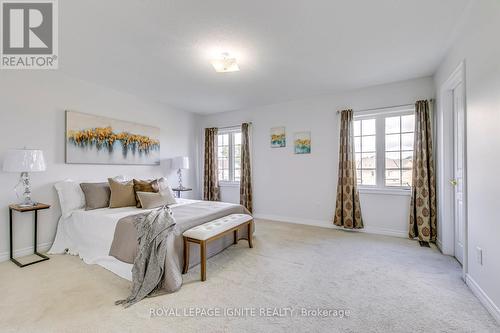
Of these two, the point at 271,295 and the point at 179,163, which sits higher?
the point at 179,163

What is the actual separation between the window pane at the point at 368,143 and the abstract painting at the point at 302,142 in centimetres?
98

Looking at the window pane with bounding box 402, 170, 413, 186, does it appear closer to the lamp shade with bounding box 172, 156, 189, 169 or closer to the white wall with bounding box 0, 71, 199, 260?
the lamp shade with bounding box 172, 156, 189, 169

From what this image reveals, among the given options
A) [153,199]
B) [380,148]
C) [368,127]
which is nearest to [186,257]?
[153,199]

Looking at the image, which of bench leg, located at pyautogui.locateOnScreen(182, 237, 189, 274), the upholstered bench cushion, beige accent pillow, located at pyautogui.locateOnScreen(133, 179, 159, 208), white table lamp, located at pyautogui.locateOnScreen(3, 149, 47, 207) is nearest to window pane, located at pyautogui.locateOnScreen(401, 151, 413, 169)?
the upholstered bench cushion

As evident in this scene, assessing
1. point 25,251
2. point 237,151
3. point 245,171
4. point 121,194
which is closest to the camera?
point 25,251

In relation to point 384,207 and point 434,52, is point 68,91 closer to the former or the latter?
point 434,52

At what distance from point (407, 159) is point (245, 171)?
309 centimetres

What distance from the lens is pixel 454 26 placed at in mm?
2277

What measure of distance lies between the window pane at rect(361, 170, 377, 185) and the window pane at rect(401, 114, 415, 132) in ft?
2.83

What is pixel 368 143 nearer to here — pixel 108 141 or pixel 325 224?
pixel 325 224

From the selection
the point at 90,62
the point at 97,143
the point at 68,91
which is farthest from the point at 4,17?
the point at 97,143

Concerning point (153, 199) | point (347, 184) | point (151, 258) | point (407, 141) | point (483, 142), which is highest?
point (407, 141)

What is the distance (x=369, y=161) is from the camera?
13.3 feet

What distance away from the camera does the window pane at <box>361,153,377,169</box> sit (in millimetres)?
4004
